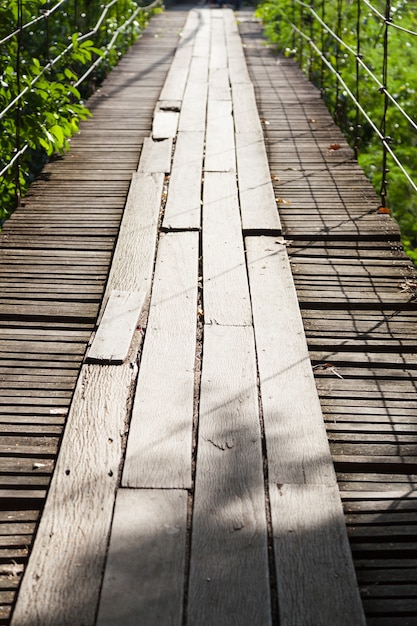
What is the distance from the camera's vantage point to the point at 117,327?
2.64 metres

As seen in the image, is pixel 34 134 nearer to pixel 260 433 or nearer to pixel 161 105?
pixel 161 105

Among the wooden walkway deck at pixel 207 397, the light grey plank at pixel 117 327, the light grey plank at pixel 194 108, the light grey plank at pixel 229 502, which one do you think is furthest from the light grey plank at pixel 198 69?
the light grey plank at pixel 229 502

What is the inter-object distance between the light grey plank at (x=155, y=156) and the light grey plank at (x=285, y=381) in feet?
4.03

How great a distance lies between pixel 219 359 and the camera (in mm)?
2473

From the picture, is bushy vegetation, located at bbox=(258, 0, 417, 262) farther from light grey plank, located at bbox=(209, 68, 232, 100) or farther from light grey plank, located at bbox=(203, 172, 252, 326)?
light grey plank, located at bbox=(203, 172, 252, 326)

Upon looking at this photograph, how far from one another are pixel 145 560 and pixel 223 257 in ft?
5.64

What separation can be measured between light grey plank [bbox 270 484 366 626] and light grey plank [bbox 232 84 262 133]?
11.6ft

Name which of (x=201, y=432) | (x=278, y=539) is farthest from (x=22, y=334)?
(x=278, y=539)

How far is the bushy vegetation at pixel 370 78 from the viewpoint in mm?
6375

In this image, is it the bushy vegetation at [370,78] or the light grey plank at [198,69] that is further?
the light grey plank at [198,69]

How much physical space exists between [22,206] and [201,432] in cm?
208

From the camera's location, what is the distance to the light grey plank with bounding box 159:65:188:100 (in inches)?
237

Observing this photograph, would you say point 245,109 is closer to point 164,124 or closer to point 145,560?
point 164,124

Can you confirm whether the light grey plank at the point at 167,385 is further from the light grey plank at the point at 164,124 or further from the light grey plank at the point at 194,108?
the light grey plank at the point at 194,108
